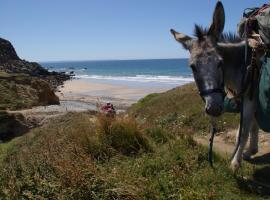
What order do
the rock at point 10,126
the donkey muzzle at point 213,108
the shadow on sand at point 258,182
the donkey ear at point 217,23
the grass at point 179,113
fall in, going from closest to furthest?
1. the donkey muzzle at point 213,108
2. the donkey ear at point 217,23
3. the shadow on sand at point 258,182
4. the grass at point 179,113
5. the rock at point 10,126

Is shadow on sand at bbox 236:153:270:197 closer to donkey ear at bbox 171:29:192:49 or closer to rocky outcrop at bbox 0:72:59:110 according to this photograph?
donkey ear at bbox 171:29:192:49

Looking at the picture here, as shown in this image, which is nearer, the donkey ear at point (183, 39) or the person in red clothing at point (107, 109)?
the donkey ear at point (183, 39)

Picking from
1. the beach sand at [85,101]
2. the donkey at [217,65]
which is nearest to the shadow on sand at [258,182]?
the donkey at [217,65]

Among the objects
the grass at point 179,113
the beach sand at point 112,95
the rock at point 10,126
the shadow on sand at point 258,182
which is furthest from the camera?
the beach sand at point 112,95

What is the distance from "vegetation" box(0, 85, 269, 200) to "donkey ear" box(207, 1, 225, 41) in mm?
1937

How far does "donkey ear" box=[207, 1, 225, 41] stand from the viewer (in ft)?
20.5

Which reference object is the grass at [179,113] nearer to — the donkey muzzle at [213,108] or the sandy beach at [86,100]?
the sandy beach at [86,100]

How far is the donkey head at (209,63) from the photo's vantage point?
19.7ft

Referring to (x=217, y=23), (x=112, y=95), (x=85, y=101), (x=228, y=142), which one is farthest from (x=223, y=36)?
(x=112, y=95)

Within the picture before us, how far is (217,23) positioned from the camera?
21.1 feet

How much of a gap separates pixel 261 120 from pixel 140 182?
2051mm

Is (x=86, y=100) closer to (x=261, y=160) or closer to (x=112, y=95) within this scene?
(x=112, y=95)

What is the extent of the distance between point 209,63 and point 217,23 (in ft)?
2.07

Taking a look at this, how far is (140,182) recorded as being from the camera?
20.7ft
